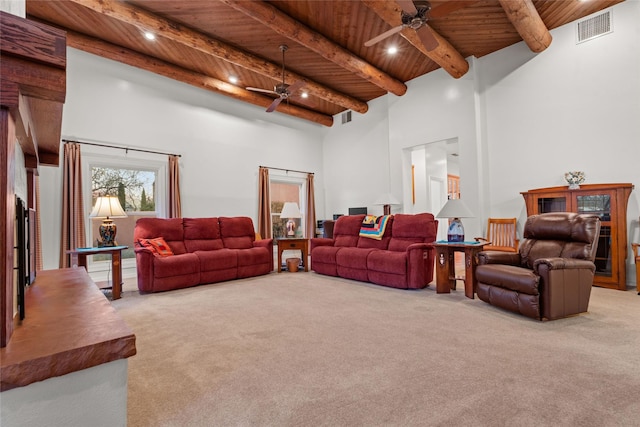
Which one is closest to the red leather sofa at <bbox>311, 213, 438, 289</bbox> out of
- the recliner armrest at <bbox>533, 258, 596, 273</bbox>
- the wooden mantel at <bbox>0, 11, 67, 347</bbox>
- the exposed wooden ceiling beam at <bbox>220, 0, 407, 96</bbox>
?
the recliner armrest at <bbox>533, 258, 596, 273</bbox>

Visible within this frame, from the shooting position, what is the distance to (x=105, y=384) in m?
0.94

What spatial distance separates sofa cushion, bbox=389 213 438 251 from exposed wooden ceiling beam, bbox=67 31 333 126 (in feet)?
12.8

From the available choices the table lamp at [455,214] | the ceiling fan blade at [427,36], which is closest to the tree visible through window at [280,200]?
the table lamp at [455,214]

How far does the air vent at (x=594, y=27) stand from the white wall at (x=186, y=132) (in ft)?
17.6

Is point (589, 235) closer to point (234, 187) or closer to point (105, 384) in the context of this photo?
point (105, 384)

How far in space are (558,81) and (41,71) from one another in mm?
5872

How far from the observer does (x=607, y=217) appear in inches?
153

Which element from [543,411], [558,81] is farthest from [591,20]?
[543,411]

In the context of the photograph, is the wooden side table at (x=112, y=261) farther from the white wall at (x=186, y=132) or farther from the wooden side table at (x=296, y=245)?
the wooden side table at (x=296, y=245)

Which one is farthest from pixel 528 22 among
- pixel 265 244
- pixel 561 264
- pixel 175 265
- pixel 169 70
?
pixel 175 265

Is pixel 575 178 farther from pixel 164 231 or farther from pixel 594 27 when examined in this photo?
pixel 164 231

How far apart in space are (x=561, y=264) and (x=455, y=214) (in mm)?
1142

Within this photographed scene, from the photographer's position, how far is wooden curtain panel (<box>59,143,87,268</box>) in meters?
4.36

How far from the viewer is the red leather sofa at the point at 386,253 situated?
12.9 feet
